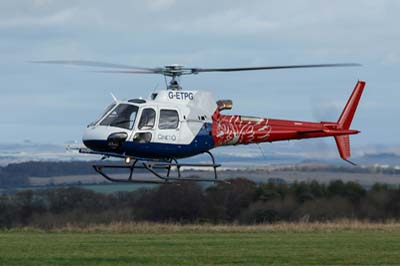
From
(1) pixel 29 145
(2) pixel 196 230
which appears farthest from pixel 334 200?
(1) pixel 29 145

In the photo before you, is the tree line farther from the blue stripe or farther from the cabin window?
the cabin window

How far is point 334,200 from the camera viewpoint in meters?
54.9

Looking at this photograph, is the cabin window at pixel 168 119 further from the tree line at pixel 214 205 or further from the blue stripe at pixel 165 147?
the tree line at pixel 214 205

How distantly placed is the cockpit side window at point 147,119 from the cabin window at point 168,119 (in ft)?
0.90

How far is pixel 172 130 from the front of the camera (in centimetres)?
3412

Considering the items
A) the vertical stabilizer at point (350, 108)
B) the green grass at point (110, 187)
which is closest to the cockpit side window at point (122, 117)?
the vertical stabilizer at point (350, 108)

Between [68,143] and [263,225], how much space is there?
63.6 ft

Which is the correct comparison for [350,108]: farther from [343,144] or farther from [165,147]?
[165,147]

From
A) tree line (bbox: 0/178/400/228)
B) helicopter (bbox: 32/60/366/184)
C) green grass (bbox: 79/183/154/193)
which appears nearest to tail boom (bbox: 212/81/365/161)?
helicopter (bbox: 32/60/366/184)

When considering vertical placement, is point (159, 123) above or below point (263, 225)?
above

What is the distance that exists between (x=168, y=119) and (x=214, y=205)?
25393 mm

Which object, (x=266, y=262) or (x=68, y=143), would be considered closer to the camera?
(x=266, y=262)

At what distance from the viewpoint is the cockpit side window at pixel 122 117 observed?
109 feet

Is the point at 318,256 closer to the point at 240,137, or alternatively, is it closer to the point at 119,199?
the point at 240,137
